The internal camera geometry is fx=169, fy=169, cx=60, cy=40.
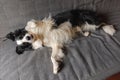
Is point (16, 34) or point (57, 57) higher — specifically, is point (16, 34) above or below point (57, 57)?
above

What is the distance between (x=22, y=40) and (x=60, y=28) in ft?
1.03

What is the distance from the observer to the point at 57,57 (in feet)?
3.95

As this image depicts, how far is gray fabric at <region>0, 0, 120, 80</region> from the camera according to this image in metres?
1.10

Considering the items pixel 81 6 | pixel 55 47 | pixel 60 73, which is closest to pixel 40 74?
pixel 60 73

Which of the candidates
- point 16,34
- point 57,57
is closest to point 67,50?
point 57,57

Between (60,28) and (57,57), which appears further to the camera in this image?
(60,28)

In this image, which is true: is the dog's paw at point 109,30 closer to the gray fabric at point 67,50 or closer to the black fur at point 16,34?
the gray fabric at point 67,50

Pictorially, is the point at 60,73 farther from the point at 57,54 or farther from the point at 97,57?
the point at 97,57

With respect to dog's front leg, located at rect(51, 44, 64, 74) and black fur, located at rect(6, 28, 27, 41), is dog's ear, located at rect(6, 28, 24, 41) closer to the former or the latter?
black fur, located at rect(6, 28, 27, 41)

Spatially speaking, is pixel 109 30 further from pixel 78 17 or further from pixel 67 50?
pixel 67 50

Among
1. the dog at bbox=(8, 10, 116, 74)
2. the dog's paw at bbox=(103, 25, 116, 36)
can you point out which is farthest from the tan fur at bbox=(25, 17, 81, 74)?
the dog's paw at bbox=(103, 25, 116, 36)

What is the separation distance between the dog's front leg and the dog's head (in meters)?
0.19

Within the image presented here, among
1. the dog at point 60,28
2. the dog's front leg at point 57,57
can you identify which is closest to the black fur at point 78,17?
the dog at point 60,28

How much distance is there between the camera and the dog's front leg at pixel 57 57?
43.3 inches
